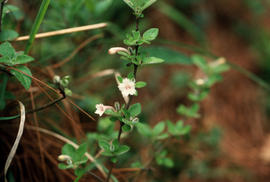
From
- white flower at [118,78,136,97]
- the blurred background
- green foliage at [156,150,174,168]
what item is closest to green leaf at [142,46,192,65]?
the blurred background

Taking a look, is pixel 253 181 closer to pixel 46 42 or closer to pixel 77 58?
pixel 77 58

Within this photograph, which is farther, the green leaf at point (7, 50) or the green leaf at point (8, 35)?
the green leaf at point (8, 35)

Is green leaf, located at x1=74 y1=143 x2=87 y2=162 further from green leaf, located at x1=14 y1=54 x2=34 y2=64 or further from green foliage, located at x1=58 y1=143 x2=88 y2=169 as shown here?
green leaf, located at x1=14 y1=54 x2=34 y2=64

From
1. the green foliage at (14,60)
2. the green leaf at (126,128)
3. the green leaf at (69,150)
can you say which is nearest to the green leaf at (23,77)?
the green foliage at (14,60)

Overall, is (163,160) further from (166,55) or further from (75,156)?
(166,55)

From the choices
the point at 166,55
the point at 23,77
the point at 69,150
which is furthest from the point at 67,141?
the point at 166,55

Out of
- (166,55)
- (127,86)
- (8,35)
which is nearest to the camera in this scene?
(127,86)

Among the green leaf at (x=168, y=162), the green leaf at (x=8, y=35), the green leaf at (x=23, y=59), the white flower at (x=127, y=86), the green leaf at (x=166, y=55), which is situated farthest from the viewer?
the green leaf at (x=166, y=55)

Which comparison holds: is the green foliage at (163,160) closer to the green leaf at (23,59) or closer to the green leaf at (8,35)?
the green leaf at (23,59)
